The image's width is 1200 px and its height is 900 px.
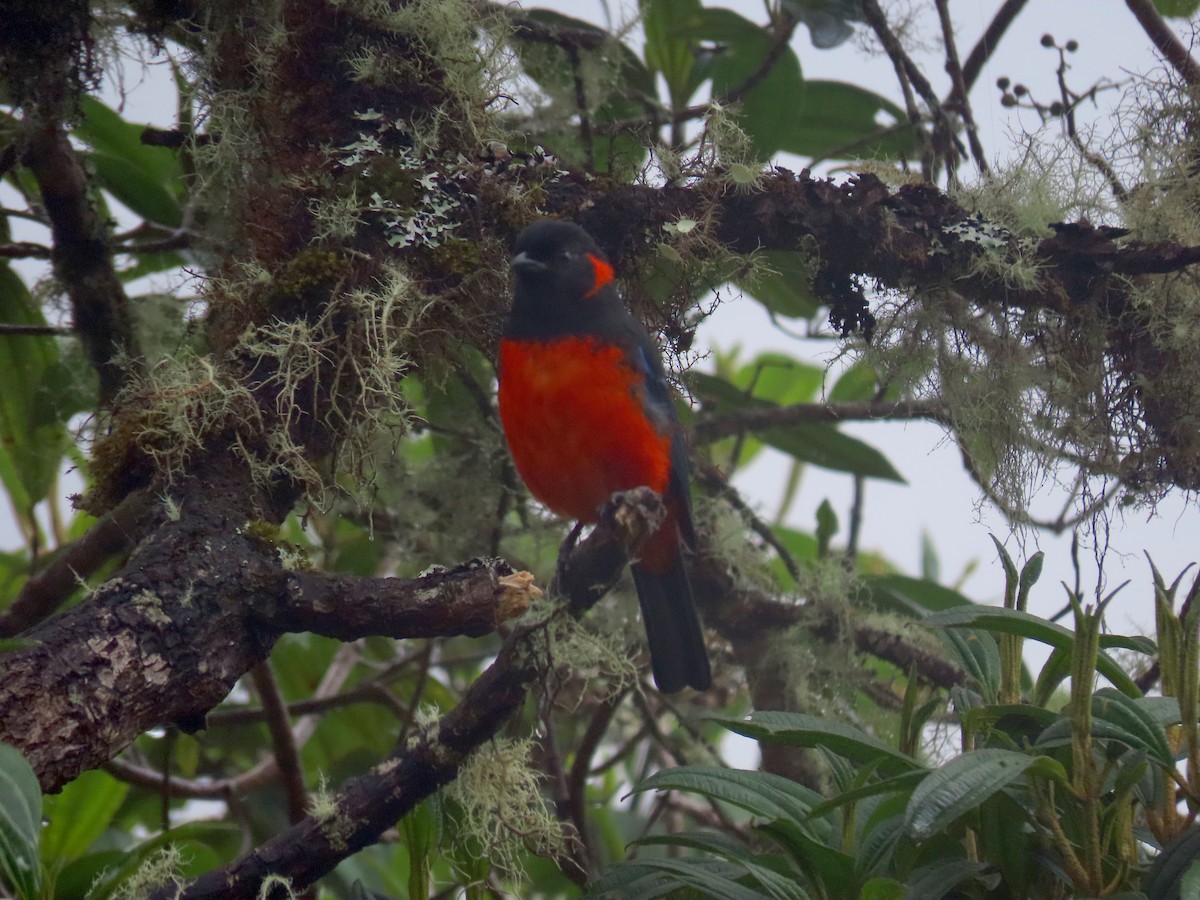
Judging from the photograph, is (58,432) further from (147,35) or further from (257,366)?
(257,366)

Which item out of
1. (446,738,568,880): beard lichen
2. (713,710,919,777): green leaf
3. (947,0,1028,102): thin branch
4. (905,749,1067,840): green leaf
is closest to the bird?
(446,738,568,880): beard lichen

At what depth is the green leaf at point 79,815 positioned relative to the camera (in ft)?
10.6

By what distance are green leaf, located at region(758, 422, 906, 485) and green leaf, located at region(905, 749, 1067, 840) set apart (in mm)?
2460

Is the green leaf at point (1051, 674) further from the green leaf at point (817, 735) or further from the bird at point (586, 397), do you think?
the bird at point (586, 397)

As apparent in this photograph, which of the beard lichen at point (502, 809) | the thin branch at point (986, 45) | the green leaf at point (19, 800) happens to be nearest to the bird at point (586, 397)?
the beard lichen at point (502, 809)

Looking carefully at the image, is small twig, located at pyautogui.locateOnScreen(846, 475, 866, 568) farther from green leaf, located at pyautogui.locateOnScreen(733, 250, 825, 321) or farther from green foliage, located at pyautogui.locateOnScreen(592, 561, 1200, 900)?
green foliage, located at pyautogui.locateOnScreen(592, 561, 1200, 900)

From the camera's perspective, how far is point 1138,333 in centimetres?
273

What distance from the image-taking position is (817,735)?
6.14 feet

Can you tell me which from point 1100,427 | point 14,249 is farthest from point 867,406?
point 14,249

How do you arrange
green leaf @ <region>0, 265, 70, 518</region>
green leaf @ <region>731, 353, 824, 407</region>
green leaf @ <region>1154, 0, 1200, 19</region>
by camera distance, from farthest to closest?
green leaf @ <region>731, 353, 824, 407</region> → green leaf @ <region>0, 265, 70, 518</region> → green leaf @ <region>1154, 0, 1200, 19</region>

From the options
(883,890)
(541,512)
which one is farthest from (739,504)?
(883,890)

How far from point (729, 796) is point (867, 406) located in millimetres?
2350

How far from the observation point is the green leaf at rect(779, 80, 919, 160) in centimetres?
410

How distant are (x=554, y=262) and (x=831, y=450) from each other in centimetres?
178
